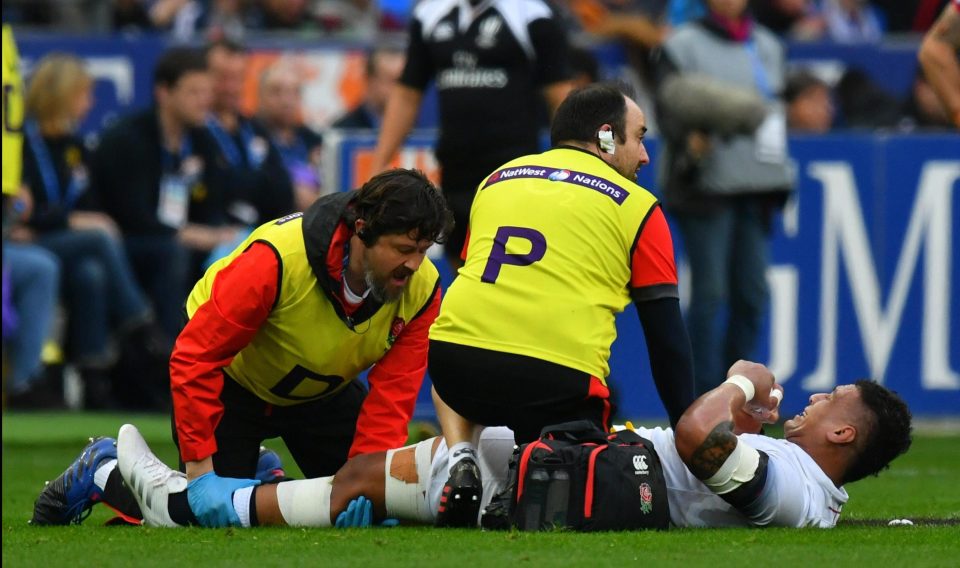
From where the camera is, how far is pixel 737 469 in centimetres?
559

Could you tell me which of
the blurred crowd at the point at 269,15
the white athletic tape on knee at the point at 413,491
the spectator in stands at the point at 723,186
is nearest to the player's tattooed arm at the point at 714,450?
the white athletic tape on knee at the point at 413,491

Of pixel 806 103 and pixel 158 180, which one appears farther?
pixel 806 103

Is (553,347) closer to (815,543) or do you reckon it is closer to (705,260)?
(815,543)

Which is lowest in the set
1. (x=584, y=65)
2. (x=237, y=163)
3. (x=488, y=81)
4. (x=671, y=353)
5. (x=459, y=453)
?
(x=237, y=163)

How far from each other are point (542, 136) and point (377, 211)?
4.88 m

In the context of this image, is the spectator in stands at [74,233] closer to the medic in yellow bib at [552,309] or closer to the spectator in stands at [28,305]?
the spectator in stands at [28,305]

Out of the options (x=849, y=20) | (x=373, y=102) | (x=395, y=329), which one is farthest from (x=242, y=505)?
(x=849, y=20)

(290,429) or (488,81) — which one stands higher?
(488,81)

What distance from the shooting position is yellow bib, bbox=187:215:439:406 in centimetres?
596

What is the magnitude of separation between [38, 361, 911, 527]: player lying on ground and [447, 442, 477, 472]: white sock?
4 centimetres

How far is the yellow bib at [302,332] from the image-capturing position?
5.96m

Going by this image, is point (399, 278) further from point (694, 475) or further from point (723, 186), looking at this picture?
point (723, 186)

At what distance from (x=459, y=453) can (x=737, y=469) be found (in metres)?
0.88

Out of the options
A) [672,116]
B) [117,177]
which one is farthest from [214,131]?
[672,116]
